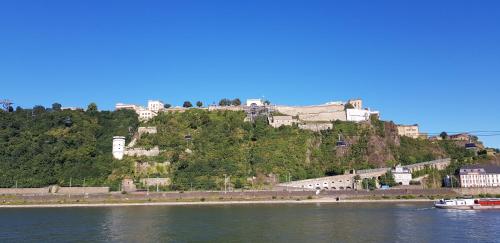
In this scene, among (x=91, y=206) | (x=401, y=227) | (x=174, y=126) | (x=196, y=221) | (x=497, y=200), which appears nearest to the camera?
(x=401, y=227)

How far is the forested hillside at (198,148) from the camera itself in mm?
76438

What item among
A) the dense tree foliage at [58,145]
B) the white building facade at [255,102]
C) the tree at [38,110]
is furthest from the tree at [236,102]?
the tree at [38,110]

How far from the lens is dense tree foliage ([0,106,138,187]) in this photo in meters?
76.1

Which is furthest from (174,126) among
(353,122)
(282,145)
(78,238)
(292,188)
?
(78,238)

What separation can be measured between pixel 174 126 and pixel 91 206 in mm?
28175

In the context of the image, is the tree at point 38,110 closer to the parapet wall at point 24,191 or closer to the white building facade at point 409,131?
the parapet wall at point 24,191

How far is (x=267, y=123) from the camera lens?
94.8 meters

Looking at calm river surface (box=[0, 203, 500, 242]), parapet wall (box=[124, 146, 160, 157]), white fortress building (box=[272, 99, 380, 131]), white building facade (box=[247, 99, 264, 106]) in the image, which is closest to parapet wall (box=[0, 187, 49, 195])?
parapet wall (box=[124, 146, 160, 157])

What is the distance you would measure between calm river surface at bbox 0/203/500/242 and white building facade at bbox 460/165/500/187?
112 feet

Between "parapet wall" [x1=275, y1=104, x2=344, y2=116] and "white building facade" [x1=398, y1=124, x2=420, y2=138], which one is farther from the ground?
"parapet wall" [x1=275, y1=104, x2=344, y2=116]

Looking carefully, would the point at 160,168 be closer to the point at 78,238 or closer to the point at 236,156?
the point at 236,156

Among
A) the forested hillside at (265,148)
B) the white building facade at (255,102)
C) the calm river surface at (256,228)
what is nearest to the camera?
the calm river surface at (256,228)

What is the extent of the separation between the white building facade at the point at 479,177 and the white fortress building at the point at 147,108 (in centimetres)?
6438

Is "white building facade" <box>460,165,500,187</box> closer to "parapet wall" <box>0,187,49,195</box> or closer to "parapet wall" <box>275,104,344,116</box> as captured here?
"parapet wall" <box>275,104,344,116</box>
